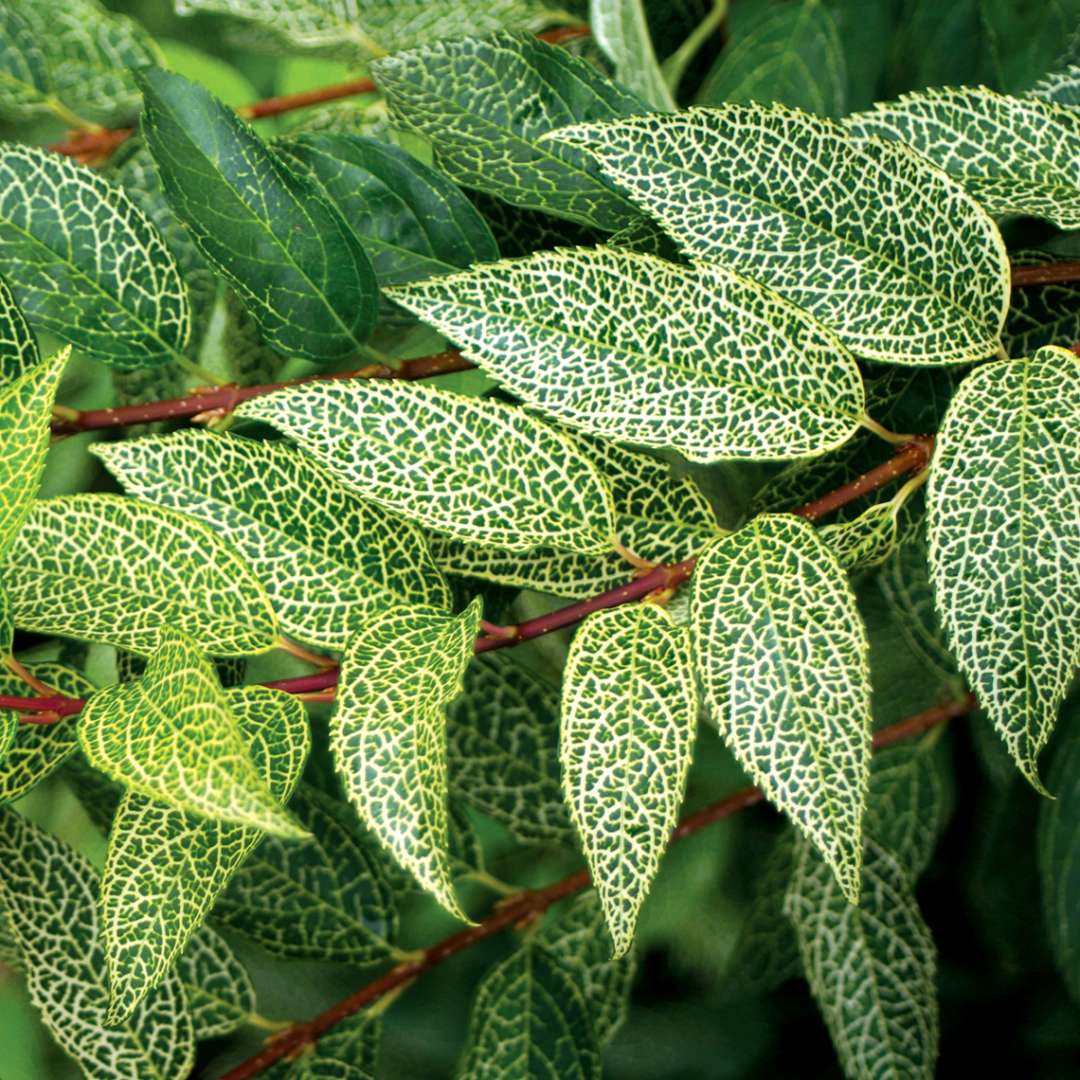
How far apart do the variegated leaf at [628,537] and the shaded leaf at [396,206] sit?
0.11 m

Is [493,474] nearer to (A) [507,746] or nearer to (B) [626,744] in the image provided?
(B) [626,744]

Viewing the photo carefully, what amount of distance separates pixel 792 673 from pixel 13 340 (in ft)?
1.00

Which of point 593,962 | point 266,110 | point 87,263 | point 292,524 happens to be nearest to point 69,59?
Answer: point 266,110

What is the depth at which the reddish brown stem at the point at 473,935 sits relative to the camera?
1.86 ft

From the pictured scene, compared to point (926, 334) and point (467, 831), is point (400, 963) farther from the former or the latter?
point (926, 334)

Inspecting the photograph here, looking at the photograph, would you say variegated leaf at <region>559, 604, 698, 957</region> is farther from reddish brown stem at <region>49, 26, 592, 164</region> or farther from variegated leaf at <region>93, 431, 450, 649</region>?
reddish brown stem at <region>49, 26, 592, 164</region>

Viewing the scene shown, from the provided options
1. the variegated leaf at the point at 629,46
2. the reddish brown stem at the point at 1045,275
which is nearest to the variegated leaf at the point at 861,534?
the reddish brown stem at the point at 1045,275

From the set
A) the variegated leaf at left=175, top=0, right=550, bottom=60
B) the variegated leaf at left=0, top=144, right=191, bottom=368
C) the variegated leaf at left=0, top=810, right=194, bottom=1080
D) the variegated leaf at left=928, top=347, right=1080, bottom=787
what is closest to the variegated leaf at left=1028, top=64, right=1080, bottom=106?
the variegated leaf at left=928, top=347, right=1080, bottom=787

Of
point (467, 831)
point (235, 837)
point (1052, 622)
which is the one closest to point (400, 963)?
point (467, 831)

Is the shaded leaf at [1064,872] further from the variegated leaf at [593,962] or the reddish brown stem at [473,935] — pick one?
the variegated leaf at [593,962]

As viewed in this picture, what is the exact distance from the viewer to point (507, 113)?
0.46 metres

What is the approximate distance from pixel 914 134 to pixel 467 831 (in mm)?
407

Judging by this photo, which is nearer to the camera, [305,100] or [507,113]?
[507,113]

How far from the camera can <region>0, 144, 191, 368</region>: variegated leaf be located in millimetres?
453
